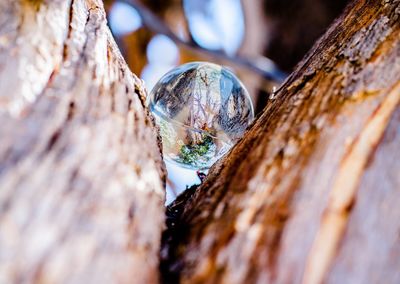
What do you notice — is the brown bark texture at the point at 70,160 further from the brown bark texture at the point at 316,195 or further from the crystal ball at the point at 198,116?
the crystal ball at the point at 198,116

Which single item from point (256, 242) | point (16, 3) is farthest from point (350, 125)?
point (16, 3)

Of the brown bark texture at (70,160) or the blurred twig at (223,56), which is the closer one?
the brown bark texture at (70,160)

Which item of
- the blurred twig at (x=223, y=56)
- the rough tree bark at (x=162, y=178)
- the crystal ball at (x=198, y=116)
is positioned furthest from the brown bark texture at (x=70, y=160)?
the blurred twig at (x=223, y=56)

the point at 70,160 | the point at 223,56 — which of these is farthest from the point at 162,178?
the point at 223,56

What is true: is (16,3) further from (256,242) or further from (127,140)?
(256,242)

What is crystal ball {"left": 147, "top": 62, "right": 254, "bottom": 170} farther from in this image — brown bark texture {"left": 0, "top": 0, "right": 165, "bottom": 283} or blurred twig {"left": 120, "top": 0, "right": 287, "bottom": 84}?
blurred twig {"left": 120, "top": 0, "right": 287, "bottom": 84}

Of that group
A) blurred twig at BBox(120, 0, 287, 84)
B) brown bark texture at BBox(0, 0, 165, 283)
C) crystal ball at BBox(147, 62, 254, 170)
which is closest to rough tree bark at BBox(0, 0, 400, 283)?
brown bark texture at BBox(0, 0, 165, 283)
